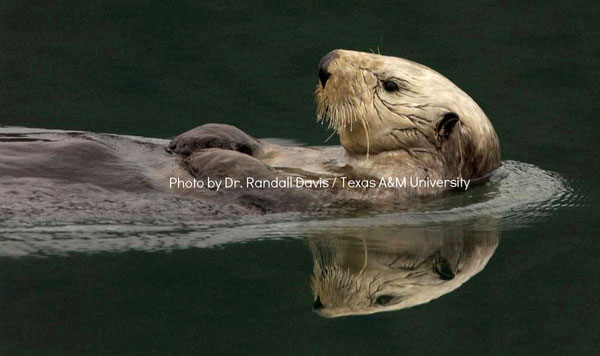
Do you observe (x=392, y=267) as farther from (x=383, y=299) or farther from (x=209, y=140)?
(x=209, y=140)

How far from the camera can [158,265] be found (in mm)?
5426

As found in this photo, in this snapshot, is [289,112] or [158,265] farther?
[289,112]

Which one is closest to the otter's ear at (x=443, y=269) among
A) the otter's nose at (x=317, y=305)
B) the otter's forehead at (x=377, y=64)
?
the otter's nose at (x=317, y=305)

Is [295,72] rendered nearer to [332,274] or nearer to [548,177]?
[548,177]

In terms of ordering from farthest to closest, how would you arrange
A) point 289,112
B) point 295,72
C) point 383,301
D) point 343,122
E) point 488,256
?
point 295,72 < point 289,112 < point 343,122 < point 488,256 < point 383,301

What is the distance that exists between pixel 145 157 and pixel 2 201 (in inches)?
44.9

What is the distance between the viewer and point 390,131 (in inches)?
265

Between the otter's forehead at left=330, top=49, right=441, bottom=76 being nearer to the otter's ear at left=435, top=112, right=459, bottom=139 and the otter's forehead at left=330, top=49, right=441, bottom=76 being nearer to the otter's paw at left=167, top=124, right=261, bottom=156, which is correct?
the otter's ear at left=435, top=112, right=459, bottom=139

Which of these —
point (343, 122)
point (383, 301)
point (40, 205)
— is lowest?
point (383, 301)

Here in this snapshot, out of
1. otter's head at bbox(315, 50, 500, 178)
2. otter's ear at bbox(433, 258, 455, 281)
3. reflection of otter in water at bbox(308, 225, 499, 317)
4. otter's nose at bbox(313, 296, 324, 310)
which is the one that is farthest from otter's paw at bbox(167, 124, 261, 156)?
otter's nose at bbox(313, 296, 324, 310)

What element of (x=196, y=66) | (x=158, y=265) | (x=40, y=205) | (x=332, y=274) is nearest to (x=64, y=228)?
(x=40, y=205)

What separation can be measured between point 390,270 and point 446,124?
1.42 metres

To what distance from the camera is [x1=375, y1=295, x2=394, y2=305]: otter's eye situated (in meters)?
5.14

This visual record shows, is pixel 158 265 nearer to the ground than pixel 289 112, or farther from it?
nearer to the ground
